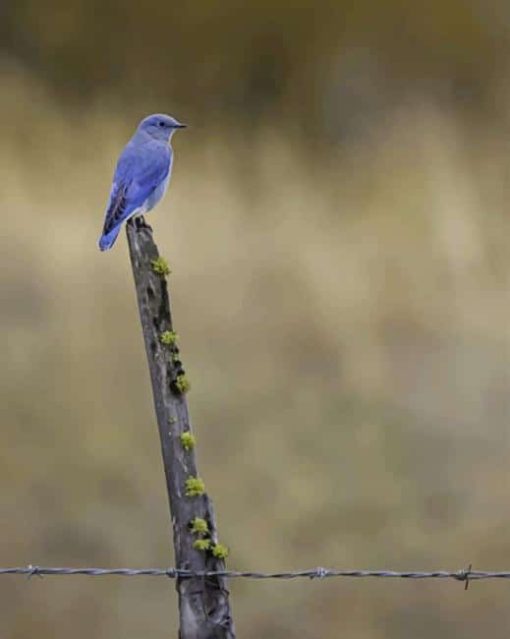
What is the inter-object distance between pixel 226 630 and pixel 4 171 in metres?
1.86

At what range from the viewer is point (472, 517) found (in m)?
3.35

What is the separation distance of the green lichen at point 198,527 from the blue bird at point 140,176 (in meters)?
0.65

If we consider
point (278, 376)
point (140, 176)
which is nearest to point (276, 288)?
point (278, 376)

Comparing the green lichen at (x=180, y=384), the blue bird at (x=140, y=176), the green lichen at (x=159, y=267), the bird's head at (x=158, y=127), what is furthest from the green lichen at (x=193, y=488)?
the bird's head at (x=158, y=127)

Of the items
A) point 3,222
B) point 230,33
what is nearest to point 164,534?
point 3,222

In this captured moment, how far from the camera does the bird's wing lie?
2283mm

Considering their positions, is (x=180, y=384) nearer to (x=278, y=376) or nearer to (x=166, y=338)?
(x=166, y=338)

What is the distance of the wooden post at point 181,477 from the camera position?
1789mm

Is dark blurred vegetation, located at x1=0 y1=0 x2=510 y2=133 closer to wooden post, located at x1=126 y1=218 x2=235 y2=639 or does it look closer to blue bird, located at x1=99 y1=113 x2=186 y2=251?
blue bird, located at x1=99 y1=113 x2=186 y2=251

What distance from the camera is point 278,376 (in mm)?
3365

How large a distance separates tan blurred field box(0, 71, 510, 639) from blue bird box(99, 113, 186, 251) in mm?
819

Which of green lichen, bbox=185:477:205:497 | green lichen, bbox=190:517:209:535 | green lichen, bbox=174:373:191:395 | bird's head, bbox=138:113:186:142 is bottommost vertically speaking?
green lichen, bbox=190:517:209:535

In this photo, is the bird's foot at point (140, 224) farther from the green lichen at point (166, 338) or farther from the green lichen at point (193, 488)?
the green lichen at point (193, 488)

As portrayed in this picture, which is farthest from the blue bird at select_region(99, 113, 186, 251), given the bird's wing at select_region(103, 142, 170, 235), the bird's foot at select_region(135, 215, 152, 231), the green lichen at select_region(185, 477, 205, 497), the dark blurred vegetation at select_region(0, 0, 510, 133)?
the dark blurred vegetation at select_region(0, 0, 510, 133)
